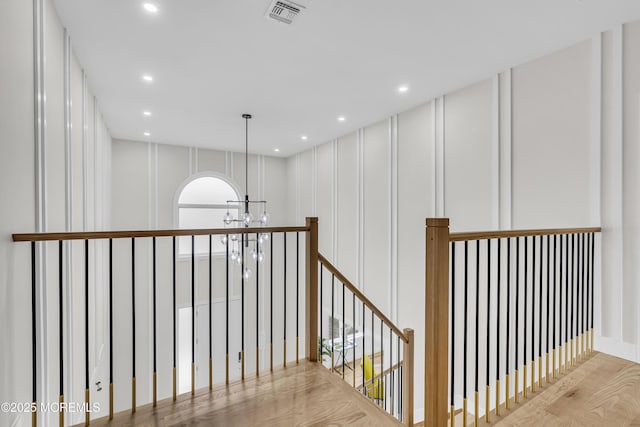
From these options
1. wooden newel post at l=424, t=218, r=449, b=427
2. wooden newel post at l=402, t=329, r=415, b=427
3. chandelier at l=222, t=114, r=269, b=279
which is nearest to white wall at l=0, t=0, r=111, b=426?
chandelier at l=222, t=114, r=269, b=279

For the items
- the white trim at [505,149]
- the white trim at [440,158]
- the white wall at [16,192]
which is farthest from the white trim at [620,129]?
the white wall at [16,192]

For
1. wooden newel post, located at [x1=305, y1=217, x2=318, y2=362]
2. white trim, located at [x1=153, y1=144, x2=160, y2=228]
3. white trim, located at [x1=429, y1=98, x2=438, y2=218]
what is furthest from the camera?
white trim, located at [x1=153, y1=144, x2=160, y2=228]

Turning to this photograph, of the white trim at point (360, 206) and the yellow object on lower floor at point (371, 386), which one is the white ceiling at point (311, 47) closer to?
the white trim at point (360, 206)

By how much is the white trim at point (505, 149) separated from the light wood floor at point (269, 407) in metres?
2.25

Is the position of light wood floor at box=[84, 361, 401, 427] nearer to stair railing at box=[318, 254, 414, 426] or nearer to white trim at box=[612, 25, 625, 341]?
stair railing at box=[318, 254, 414, 426]

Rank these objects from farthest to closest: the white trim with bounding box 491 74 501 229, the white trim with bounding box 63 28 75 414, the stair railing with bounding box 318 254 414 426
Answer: the stair railing with bounding box 318 254 414 426 → the white trim with bounding box 491 74 501 229 → the white trim with bounding box 63 28 75 414

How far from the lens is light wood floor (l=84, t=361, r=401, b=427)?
178 centimetres

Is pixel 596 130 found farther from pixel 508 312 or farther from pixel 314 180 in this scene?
pixel 314 180

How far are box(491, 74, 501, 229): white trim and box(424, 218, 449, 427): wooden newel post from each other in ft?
6.83

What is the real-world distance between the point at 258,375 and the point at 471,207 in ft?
8.81

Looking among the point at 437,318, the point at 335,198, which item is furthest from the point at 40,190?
the point at 335,198

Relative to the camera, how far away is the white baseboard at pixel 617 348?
237cm

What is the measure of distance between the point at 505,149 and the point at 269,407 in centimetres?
304

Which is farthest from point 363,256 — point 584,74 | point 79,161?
point 79,161
